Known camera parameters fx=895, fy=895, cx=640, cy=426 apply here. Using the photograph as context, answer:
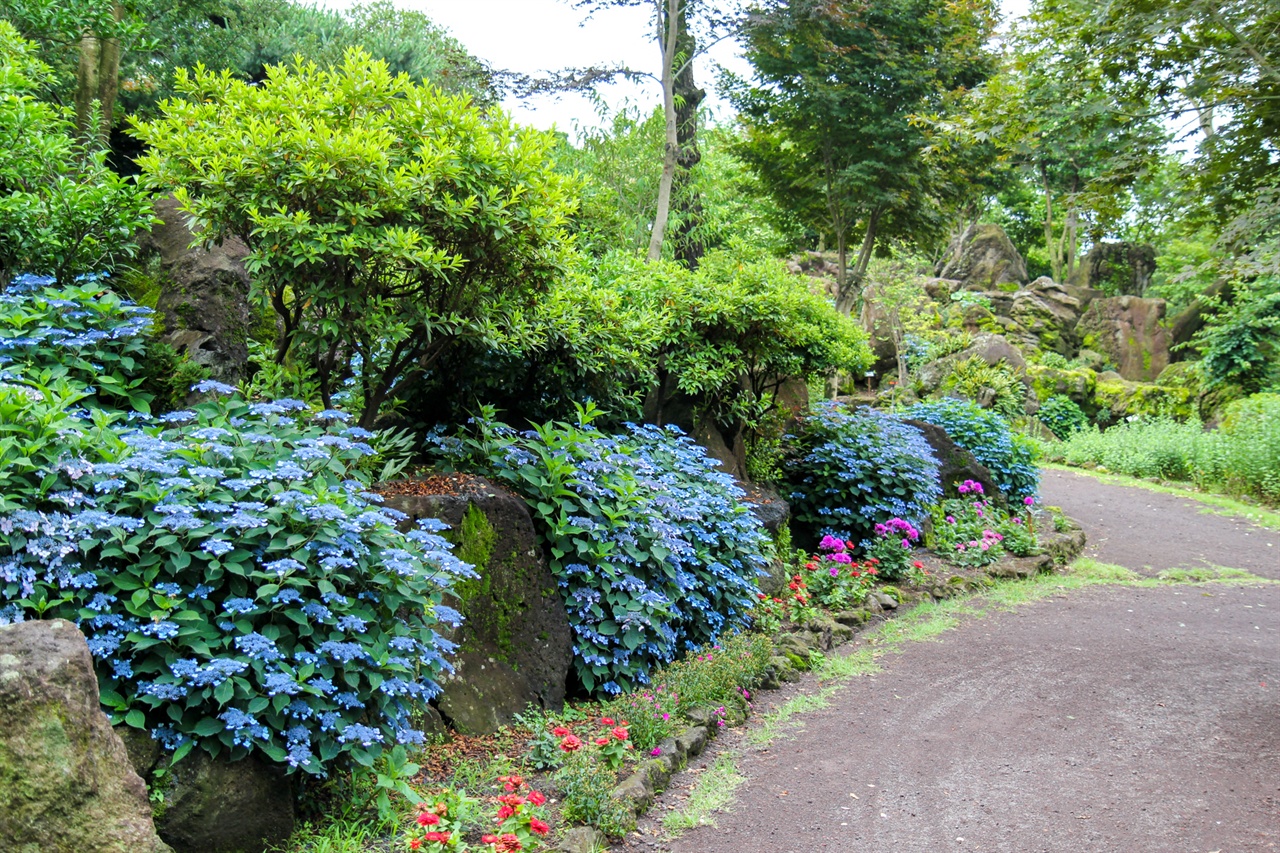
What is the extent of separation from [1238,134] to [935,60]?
850cm

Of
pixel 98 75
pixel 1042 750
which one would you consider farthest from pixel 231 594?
pixel 98 75

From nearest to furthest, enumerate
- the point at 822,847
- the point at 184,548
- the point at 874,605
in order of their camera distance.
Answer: the point at 184,548, the point at 822,847, the point at 874,605

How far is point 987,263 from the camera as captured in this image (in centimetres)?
2931

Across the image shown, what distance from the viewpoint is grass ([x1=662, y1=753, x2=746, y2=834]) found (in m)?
3.90

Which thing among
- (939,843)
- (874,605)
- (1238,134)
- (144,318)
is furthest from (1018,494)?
(144,318)

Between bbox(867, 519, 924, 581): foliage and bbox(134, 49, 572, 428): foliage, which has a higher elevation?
bbox(134, 49, 572, 428): foliage

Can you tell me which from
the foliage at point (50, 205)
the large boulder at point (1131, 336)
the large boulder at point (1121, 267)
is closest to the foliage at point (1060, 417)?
the large boulder at point (1131, 336)

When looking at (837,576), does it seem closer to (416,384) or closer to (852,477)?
(852,477)

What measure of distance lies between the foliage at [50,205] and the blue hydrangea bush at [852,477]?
6087 millimetres

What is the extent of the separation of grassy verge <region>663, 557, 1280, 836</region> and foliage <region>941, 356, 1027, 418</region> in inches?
312

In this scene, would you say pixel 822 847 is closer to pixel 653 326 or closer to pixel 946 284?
pixel 653 326

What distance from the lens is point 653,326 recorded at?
22.3ft

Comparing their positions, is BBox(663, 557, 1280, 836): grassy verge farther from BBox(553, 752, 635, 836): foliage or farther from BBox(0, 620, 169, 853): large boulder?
BBox(0, 620, 169, 853): large boulder

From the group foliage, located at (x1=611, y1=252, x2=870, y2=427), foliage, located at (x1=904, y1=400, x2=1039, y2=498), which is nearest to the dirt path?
foliage, located at (x1=611, y1=252, x2=870, y2=427)
